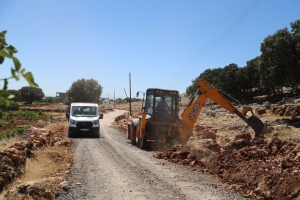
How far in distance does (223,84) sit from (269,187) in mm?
48179

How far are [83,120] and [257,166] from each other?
43.4 ft

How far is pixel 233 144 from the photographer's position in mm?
12547

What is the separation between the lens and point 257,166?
28.3 feet

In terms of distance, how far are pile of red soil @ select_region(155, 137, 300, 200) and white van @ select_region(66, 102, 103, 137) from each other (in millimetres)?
8381

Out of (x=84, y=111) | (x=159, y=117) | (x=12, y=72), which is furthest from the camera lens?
(x=84, y=111)

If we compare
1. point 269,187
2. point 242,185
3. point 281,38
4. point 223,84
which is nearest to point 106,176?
point 242,185

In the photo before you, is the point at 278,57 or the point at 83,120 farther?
the point at 278,57

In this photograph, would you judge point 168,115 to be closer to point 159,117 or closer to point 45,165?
point 159,117

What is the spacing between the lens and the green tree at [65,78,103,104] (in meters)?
58.9

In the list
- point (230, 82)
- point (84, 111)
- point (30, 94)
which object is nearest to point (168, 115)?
point (84, 111)

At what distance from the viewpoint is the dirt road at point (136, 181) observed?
701 cm

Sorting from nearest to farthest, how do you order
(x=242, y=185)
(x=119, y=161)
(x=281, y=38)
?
1. (x=242, y=185)
2. (x=119, y=161)
3. (x=281, y=38)

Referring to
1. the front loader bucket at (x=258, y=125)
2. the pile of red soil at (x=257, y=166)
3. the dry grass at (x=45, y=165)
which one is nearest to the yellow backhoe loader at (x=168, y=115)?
the front loader bucket at (x=258, y=125)

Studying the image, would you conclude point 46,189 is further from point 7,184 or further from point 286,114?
point 286,114
